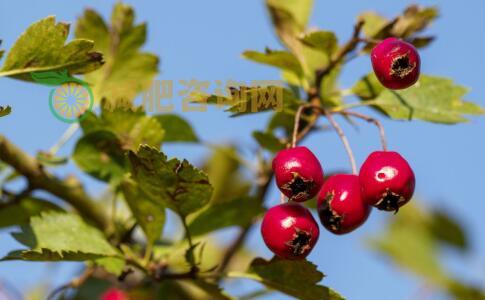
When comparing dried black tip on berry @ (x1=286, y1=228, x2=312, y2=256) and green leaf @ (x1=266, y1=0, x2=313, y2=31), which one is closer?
dried black tip on berry @ (x1=286, y1=228, x2=312, y2=256)

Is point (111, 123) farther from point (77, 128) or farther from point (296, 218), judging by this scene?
point (296, 218)

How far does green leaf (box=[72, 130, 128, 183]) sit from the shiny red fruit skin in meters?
0.66

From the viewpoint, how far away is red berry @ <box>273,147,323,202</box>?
185 centimetres

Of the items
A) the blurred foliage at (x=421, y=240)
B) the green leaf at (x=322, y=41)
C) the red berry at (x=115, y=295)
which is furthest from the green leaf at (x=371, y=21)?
the blurred foliage at (x=421, y=240)

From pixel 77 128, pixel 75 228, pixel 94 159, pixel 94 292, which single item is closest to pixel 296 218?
pixel 75 228

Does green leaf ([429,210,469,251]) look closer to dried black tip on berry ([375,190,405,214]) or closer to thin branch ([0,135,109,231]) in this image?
thin branch ([0,135,109,231])

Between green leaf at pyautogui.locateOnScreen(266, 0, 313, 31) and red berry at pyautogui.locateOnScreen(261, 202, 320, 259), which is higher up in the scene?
green leaf at pyautogui.locateOnScreen(266, 0, 313, 31)

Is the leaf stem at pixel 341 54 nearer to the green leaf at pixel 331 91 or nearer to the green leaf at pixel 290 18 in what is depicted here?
the green leaf at pixel 331 91

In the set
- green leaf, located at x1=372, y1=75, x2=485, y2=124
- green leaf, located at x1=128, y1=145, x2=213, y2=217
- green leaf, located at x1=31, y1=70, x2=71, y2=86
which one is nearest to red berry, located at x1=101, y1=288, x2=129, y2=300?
green leaf, located at x1=128, y1=145, x2=213, y2=217

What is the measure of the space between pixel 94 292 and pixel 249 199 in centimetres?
80

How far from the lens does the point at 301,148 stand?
1901 mm

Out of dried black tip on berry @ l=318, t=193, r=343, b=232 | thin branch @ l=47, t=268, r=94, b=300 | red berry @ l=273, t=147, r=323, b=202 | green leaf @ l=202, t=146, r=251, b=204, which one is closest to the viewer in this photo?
red berry @ l=273, t=147, r=323, b=202

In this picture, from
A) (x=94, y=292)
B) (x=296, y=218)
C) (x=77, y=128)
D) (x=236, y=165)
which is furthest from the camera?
(x=236, y=165)

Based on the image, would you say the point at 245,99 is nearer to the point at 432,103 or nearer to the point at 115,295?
the point at 432,103
